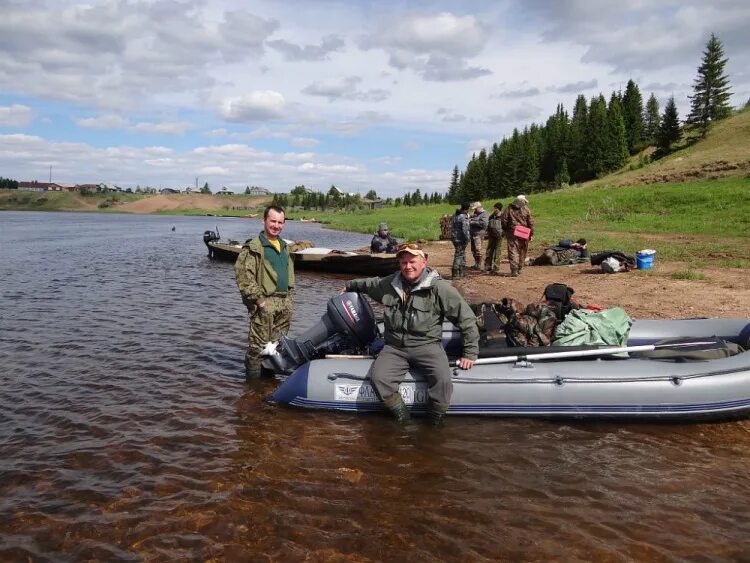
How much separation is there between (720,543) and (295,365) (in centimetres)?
485

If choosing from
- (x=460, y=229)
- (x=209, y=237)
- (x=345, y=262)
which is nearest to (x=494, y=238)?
(x=460, y=229)

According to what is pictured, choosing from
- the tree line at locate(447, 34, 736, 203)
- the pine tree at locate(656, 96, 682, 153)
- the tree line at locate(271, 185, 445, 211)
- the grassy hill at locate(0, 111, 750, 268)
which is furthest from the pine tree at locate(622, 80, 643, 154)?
the tree line at locate(271, 185, 445, 211)

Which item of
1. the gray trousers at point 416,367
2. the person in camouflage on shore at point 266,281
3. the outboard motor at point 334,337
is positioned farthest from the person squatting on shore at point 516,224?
the gray trousers at point 416,367

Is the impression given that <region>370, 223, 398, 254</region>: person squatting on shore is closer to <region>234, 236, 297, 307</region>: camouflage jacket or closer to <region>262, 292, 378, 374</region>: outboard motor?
<region>262, 292, 378, 374</region>: outboard motor

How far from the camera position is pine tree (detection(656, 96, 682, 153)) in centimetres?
5944

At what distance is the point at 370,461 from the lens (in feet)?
17.4

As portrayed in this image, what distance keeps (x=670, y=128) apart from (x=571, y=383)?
64.1 meters

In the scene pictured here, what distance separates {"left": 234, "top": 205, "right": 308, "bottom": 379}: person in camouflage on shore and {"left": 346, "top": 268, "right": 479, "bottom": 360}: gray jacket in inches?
64.5

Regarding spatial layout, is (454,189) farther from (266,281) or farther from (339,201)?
(266,281)

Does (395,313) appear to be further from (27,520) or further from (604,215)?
(604,215)

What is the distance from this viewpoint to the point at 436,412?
19.8 feet

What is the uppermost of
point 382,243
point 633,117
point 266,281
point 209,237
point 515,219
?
point 633,117

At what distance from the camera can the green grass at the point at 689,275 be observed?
12703mm

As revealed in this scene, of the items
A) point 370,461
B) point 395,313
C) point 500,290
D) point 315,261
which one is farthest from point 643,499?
point 315,261
